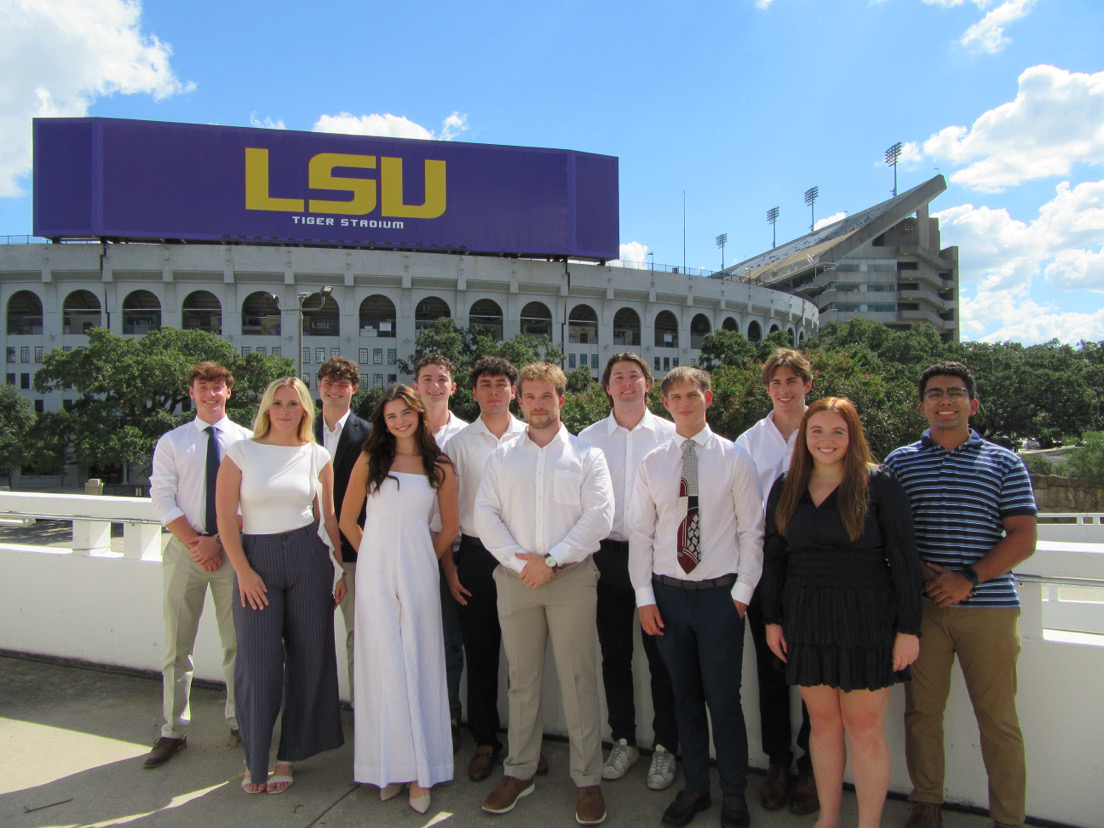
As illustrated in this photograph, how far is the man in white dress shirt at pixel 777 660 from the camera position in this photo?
2918 millimetres

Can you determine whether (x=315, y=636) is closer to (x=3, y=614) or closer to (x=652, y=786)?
(x=652, y=786)

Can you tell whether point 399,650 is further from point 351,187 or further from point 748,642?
point 351,187

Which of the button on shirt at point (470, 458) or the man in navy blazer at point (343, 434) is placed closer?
the button on shirt at point (470, 458)

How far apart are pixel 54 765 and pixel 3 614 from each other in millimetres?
2297

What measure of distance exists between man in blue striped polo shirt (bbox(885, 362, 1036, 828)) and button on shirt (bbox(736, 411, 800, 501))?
1.99 ft

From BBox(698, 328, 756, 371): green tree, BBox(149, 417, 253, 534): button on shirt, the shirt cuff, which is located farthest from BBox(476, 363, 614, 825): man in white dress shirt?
BBox(698, 328, 756, 371): green tree

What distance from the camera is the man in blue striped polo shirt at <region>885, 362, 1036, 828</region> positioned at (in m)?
2.57

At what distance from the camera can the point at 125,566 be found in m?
4.52

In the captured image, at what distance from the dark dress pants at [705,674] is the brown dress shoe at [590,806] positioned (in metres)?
0.39

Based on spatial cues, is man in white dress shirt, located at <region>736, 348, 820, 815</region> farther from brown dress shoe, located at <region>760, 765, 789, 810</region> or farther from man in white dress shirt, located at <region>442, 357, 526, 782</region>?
man in white dress shirt, located at <region>442, 357, 526, 782</region>

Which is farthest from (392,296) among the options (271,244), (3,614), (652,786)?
(652,786)

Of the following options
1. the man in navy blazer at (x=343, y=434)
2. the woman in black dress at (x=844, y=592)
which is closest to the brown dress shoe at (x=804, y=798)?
the woman in black dress at (x=844, y=592)

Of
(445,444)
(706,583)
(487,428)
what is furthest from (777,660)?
(445,444)

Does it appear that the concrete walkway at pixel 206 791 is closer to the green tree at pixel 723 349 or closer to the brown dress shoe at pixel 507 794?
the brown dress shoe at pixel 507 794
